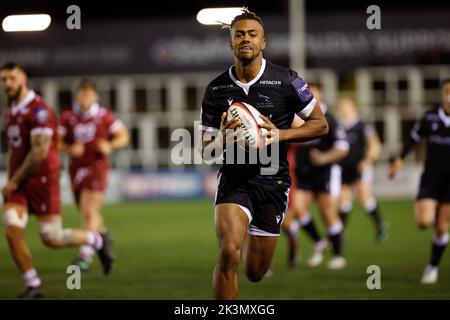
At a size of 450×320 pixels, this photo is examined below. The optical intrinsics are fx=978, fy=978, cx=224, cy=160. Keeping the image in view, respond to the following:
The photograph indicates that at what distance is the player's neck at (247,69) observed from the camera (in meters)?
7.61

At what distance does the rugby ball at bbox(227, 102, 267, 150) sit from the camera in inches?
286


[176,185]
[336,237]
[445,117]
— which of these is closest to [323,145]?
[336,237]

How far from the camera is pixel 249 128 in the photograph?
7.28 meters

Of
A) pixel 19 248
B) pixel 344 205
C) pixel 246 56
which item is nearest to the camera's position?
pixel 246 56

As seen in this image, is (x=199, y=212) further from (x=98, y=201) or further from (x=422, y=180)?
(x=422, y=180)

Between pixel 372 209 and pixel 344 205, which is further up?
pixel 344 205

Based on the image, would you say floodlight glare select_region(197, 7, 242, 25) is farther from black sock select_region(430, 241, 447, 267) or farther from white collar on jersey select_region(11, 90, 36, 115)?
A: black sock select_region(430, 241, 447, 267)

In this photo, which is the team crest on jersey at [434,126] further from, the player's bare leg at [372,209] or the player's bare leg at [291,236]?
the player's bare leg at [372,209]

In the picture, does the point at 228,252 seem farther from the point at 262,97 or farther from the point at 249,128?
the point at 262,97

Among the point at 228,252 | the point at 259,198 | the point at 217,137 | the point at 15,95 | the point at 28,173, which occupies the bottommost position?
the point at 228,252

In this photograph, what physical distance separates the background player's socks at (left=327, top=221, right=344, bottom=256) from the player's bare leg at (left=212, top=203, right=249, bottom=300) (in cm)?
577

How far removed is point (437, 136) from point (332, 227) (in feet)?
8.06

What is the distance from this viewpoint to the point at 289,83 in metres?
7.70
